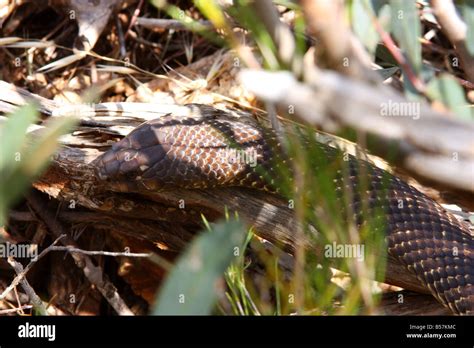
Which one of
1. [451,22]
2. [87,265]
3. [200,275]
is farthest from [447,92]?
[87,265]

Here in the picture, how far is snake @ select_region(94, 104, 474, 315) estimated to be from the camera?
4.16 metres

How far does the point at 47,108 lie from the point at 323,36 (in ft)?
11.7

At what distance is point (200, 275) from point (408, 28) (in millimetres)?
898

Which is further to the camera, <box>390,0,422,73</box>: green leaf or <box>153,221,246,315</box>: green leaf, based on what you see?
<box>390,0,422,73</box>: green leaf

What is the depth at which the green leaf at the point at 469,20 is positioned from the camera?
1922mm

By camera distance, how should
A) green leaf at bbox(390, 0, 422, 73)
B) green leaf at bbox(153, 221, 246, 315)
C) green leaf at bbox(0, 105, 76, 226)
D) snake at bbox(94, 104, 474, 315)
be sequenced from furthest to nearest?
snake at bbox(94, 104, 474, 315), green leaf at bbox(390, 0, 422, 73), green leaf at bbox(153, 221, 246, 315), green leaf at bbox(0, 105, 76, 226)

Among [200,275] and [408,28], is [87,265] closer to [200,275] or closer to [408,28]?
[408,28]

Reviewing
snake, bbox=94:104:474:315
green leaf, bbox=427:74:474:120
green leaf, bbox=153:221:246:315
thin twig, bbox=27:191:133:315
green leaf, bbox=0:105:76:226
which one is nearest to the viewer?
green leaf, bbox=0:105:76:226

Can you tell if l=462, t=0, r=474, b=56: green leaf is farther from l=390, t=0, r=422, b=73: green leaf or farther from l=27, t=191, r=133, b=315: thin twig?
l=27, t=191, r=133, b=315: thin twig

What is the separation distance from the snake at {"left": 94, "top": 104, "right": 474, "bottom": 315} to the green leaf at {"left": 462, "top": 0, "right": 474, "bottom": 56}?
1.94 m

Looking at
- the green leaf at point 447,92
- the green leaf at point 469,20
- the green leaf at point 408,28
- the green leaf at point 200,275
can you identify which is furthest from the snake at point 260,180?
the green leaf at point 200,275

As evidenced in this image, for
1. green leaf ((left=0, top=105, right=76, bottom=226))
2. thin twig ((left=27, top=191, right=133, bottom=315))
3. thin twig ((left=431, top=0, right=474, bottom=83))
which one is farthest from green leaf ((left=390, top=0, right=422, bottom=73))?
thin twig ((left=27, top=191, right=133, bottom=315))

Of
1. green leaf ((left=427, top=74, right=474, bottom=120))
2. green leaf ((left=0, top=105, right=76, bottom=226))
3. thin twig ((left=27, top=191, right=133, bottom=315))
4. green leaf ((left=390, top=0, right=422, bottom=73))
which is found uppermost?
green leaf ((left=390, top=0, right=422, bottom=73))

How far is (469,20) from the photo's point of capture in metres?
2.03
